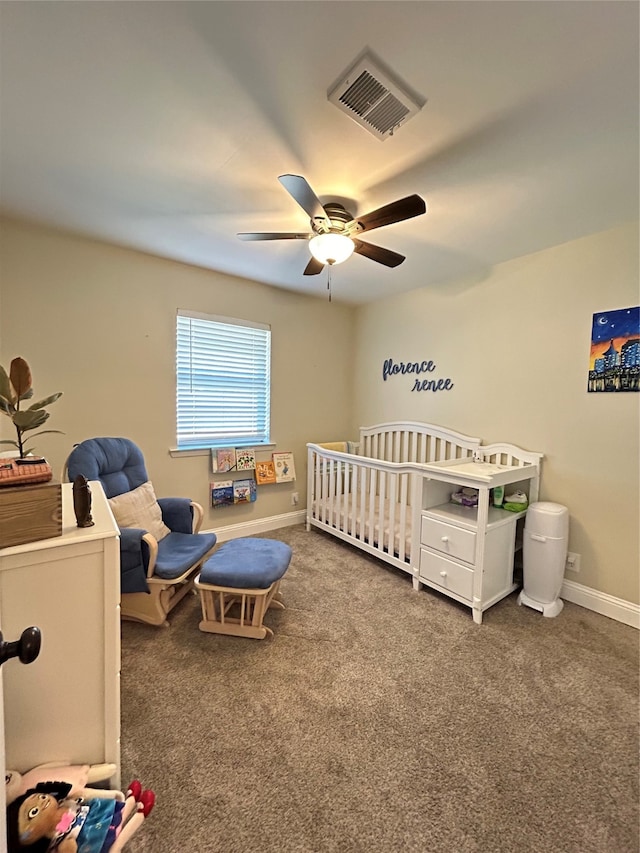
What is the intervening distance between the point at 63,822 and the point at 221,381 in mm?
2762

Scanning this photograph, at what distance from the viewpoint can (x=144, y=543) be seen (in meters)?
1.92

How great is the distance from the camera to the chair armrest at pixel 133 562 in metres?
1.89

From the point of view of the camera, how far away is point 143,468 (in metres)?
2.48

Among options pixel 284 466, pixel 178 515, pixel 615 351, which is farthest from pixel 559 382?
pixel 178 515

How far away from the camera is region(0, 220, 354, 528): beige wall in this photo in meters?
2.33

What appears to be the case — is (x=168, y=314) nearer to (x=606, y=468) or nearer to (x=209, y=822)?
(x=209, y=822)

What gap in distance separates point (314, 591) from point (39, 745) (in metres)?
1.63

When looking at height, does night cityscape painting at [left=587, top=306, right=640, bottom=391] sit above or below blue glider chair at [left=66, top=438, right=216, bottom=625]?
above

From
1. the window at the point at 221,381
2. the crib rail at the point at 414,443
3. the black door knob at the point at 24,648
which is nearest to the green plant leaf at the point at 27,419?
the black door knob at the point at 24,648

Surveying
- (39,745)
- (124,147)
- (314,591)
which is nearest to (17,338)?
(124,147)

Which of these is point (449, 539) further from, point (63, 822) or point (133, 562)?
point (63, 822)

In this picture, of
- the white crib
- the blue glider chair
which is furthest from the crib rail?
the blue glider chair

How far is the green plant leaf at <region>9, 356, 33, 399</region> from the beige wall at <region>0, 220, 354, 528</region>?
1.64 meters

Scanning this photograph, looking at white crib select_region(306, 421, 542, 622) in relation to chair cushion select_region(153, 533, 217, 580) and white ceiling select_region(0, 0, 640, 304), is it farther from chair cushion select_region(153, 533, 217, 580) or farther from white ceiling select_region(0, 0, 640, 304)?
white ceiling select_region(0, 0, 640, 304)
